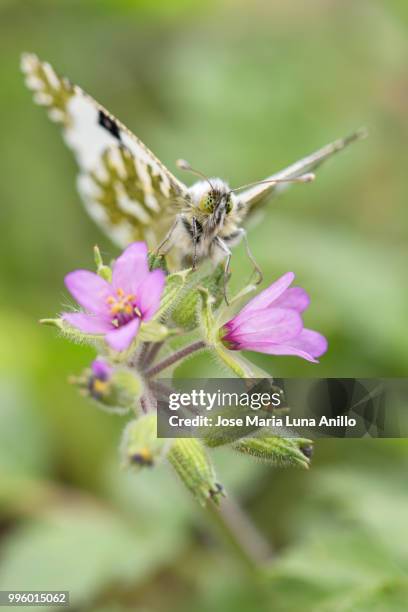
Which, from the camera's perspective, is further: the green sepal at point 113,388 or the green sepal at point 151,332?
the green sepal at point 151,332

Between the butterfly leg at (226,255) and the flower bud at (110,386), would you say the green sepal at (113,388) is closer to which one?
the flower bud at (110,386)

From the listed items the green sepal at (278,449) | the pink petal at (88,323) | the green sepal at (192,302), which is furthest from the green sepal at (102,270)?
the green sepal at (278,449)

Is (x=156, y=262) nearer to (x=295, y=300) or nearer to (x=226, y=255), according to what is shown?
(x=226, y=255)

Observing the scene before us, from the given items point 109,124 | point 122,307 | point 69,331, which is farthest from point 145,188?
point 69,331

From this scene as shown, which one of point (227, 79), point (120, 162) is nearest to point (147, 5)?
point (227, 79)

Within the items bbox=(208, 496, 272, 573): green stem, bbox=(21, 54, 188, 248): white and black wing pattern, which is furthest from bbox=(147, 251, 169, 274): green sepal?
bbox=(208, 496, 272, 573): green stem

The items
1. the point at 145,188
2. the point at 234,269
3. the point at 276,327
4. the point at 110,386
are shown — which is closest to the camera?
the point at 110,386

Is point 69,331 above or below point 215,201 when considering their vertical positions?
below

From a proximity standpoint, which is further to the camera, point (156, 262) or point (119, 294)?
point (156, 262)
